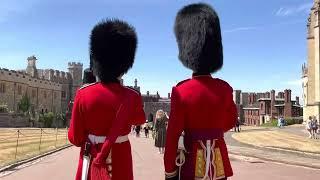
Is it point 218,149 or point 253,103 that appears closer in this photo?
point 218,149

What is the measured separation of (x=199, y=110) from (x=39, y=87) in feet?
348

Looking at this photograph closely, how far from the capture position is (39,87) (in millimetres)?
109438

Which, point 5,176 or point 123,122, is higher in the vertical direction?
point 123,122

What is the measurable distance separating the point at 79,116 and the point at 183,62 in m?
1.32

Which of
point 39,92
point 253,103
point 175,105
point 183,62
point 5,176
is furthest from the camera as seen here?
point 253,103

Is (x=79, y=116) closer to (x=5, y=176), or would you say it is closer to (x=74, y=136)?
(x=74, y=136)

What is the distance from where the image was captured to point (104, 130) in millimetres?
5910

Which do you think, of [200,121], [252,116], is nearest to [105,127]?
[200,121]

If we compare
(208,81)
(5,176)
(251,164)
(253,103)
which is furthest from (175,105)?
(253,103)

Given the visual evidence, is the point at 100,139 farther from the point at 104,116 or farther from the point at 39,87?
the point at 39,87

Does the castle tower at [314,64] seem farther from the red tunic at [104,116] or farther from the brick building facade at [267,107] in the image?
the brick building facade at [267,107]

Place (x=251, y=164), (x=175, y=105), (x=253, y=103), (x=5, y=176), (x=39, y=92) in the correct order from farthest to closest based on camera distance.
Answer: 1. (x=253, y=103)
2. (x=39, y=92)
3. (x=251, y=164)
4. (x=5, y=176)
5. (x=175, y=105)

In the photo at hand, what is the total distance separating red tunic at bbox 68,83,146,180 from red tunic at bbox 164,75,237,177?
1.41ft

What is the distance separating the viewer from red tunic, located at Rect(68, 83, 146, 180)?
5863 millimetres
